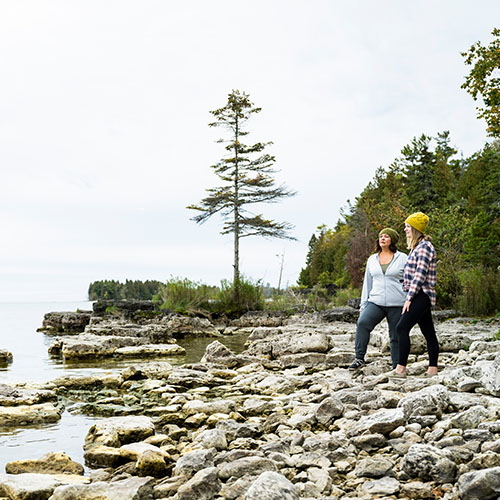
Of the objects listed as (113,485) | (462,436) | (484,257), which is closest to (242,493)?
(113,485)

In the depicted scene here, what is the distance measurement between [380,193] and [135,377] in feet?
131

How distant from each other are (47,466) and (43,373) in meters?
5.22

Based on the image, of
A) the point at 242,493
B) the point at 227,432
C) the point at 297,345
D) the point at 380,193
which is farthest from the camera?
the point at 380,193

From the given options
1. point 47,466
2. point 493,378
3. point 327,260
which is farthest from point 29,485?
point 327,260

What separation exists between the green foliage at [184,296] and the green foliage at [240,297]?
1.97 ft

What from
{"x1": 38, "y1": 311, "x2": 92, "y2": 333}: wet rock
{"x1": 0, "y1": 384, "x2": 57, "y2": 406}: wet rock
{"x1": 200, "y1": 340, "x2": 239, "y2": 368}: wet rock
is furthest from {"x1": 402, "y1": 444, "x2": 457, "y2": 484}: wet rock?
{"x1": 38, "y1": 311, "x2": 92, "y2": 333}: wet rock

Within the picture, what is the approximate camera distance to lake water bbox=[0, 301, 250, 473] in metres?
3.96

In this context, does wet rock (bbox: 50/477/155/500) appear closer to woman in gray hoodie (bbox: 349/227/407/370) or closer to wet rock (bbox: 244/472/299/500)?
wet rock (bbox: 244/472/299/500)

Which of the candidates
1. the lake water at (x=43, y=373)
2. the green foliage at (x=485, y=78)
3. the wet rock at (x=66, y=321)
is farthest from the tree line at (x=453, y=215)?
the wet rock at (x=66, y=321)

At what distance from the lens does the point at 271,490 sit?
2355mm

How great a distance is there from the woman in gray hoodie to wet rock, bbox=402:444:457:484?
2.94 metres

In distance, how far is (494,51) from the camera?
13.1m

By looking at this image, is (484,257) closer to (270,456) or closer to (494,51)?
(494,51)

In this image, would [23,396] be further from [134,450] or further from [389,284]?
[389,284]
